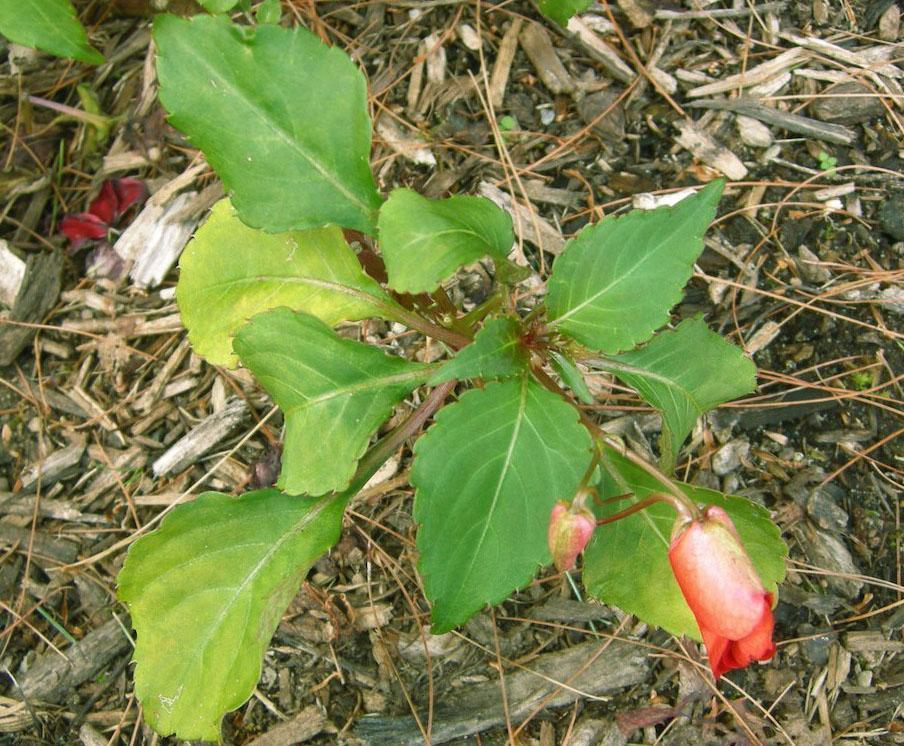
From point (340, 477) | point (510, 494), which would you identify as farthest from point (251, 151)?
point (510, 494)

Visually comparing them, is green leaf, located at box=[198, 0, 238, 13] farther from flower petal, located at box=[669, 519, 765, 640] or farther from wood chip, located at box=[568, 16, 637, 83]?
flower petal, located at box=[669, 519, 765, 640]

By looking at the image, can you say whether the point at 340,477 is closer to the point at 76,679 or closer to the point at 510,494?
the point at 510,494

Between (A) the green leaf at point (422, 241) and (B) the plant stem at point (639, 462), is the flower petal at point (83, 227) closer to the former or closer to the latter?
(A) the green leaf at point (422, 241)

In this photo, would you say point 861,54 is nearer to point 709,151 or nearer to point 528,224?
point 709,151

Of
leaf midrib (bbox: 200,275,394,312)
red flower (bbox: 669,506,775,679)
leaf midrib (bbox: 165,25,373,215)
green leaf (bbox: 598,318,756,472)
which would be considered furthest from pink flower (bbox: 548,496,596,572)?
leaf midrib (bbox: 165,25,373,215)

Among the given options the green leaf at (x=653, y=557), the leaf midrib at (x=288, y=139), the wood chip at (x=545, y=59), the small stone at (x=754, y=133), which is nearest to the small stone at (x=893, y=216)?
the small stone at (x=754, y=133)

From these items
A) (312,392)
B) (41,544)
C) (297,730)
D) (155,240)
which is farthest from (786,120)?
(41,544)
